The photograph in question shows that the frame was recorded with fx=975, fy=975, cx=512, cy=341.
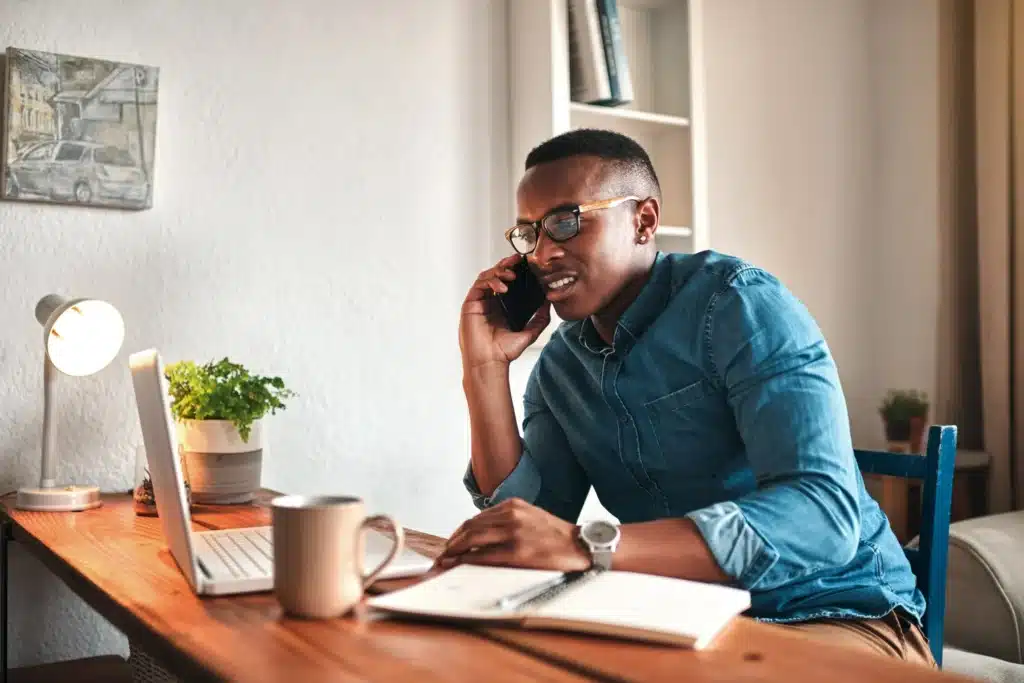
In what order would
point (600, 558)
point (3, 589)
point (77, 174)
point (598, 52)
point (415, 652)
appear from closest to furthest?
1. point (415, 652)
2. point (600, 558)
3. point (3, 589)
4. point (77, 174)
5. point (598, 52)

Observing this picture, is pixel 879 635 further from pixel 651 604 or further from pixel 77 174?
pixel 77 174

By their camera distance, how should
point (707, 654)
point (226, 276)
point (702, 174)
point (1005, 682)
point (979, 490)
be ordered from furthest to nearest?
point (979, 490)
point (702, 174)
point (226, 276)
point (1005, 682)
point (707, 654)

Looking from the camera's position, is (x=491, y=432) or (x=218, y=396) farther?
(x=218, y=396)

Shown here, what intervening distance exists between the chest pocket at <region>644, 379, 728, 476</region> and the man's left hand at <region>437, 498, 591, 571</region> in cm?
42

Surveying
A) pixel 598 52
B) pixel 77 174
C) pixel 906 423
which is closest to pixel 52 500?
pixel 77 174

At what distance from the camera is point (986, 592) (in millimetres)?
1871

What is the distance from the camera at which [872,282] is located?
3.25 m

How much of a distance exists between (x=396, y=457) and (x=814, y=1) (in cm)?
201

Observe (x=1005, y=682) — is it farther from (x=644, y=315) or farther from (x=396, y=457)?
(x=396, y=457)

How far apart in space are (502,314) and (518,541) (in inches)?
28.7

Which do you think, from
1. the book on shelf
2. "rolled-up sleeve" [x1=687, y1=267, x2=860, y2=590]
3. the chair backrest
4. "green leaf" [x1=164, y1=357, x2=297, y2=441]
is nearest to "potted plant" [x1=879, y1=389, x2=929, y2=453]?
the book on shelf

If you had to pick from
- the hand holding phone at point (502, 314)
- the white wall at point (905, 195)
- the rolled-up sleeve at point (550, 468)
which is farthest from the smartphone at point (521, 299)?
the white wall at point (905, 195)

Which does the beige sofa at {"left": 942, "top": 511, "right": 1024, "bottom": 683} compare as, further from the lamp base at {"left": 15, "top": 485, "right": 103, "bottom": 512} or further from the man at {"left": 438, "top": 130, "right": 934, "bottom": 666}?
the lamp base at {"left": 15, "top": 485, "right": 103, "bottom": 512}

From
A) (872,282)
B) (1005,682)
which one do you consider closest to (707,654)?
(1005,682)
